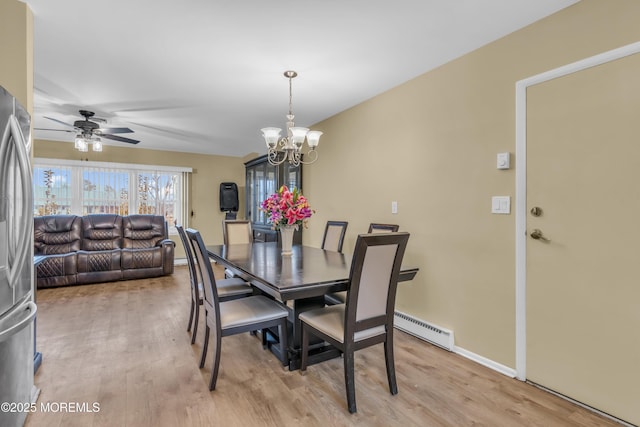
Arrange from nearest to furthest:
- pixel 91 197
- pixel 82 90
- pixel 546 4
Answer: pixel 546 4 < pixel 82 90 < pixel 91 197

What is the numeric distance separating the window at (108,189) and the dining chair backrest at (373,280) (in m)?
5.72

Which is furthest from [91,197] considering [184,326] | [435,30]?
[435,30]

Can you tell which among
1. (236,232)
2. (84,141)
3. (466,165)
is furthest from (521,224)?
(84,141)

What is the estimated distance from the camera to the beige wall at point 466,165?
76.4 inches

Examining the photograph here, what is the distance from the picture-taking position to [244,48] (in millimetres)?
2371

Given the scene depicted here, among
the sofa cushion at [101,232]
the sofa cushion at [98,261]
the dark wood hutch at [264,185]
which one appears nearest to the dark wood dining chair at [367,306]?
the dark wood hutch at [264,185]

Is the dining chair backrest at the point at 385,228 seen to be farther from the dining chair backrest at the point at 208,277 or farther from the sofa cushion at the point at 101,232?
the sofa cushion at the point at 101,232

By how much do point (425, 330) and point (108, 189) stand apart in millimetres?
6157

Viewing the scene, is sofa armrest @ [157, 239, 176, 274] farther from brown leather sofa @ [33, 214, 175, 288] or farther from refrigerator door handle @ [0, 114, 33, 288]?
refrigerator door handle @ [0, 114, 33, 288]

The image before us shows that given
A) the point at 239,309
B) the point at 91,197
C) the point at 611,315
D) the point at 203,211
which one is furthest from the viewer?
the point at 203,211

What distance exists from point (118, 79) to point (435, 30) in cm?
283

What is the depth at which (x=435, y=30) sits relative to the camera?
2139 mm

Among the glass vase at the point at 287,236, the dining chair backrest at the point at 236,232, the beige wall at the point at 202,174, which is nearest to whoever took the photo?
the glass vase at the point at 287,236

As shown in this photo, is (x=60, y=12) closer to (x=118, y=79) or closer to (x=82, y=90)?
(x=118, y=79)
